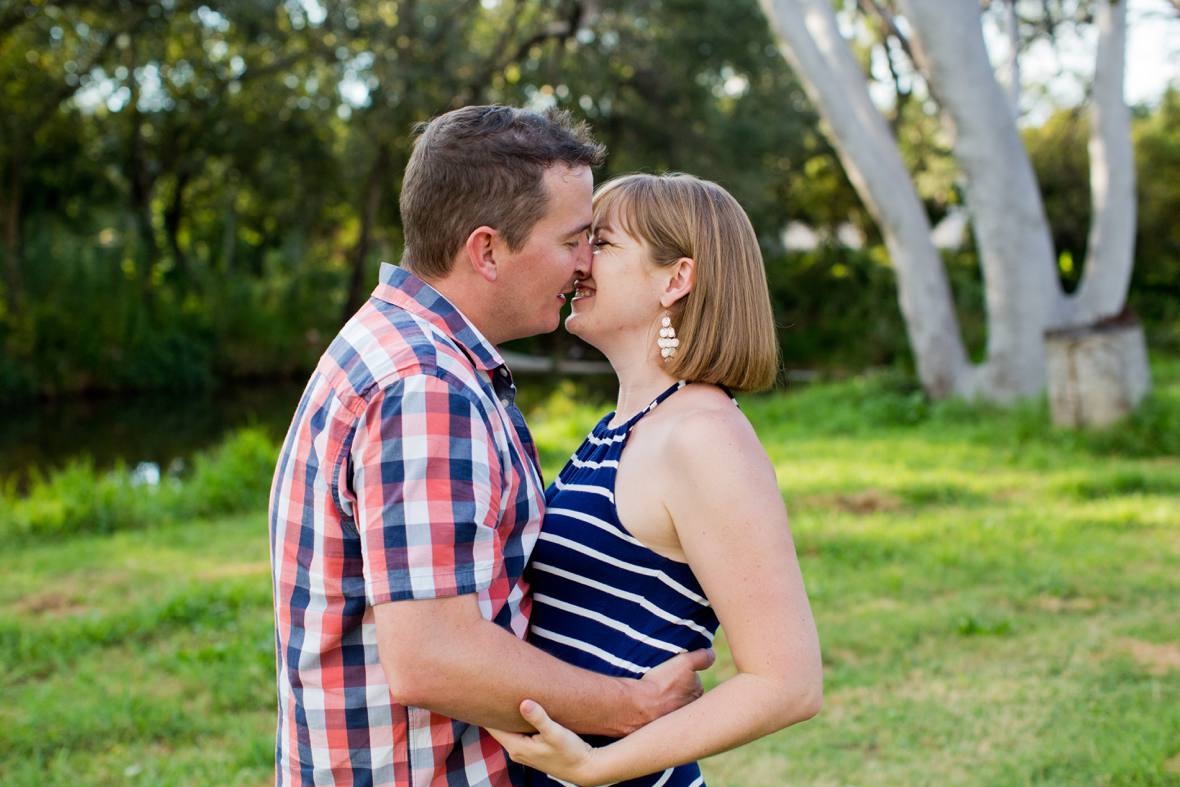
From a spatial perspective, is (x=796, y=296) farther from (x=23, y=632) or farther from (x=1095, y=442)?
(x=23, y=632)

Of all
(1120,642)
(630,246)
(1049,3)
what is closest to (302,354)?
(1049,3)

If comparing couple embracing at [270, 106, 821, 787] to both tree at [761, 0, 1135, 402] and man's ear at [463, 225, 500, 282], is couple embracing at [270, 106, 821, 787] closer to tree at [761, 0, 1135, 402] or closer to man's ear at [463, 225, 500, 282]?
man's ear at [463, 225, 500, 282]

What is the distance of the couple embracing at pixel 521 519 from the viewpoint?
61.7 inches

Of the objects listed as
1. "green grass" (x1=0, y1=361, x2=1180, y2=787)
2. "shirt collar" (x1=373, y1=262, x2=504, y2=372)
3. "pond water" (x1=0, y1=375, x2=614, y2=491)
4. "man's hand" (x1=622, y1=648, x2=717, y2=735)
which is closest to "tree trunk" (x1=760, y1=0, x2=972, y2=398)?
"green grass" (x1=0, y1=361, x2=1180, y2=787)

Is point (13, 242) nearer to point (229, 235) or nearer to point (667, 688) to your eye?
point (229, 235)

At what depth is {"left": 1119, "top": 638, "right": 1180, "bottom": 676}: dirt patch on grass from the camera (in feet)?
14.6

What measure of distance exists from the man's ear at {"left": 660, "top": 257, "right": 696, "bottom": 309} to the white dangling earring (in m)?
0.03

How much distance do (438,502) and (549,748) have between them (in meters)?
0.42

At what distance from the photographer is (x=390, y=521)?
1.54 metres

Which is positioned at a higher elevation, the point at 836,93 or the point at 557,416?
the point at 836,93

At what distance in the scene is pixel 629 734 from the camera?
177 centimetres

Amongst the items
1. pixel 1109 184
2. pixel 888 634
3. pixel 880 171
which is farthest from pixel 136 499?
pixel 1109 184

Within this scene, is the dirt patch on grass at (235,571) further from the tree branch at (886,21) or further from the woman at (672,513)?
the tree branch at (886,21)

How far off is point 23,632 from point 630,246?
182 inches
